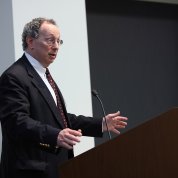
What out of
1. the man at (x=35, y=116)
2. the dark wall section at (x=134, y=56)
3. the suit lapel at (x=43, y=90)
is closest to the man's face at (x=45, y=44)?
the man at (x=35, y=116)

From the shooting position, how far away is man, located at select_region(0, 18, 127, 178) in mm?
2236

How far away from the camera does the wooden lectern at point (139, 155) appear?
192 centimetres

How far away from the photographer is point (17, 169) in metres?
2.36

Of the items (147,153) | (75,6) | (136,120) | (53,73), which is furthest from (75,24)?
(147,153)

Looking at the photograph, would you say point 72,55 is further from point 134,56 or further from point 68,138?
point 68,138

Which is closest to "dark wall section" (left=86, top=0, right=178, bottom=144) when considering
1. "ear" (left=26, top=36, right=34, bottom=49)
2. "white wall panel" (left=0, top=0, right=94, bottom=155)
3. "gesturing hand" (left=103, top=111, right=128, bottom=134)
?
"white wall panel" (left=0, top=0, right=94, bottom=155)

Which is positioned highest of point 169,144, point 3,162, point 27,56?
point 27,56

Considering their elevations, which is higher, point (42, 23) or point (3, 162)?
point (42, 23)

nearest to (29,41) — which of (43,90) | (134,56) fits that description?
(43,90)

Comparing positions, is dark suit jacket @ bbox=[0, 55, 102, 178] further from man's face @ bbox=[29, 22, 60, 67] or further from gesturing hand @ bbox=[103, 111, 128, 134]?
gesturing hand @ bbox=[103, 111, 128, 134]

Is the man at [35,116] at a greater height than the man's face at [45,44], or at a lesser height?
lesser

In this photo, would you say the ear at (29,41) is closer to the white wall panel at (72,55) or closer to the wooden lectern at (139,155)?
the wooden lectern at (139,155)

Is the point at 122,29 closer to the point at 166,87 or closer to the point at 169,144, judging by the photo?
the point at 166,87

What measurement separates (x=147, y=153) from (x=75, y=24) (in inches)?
85.0
